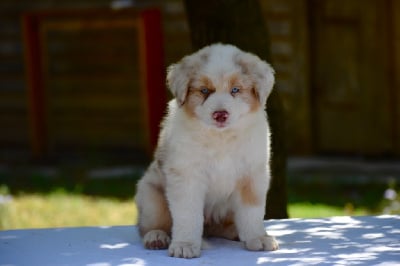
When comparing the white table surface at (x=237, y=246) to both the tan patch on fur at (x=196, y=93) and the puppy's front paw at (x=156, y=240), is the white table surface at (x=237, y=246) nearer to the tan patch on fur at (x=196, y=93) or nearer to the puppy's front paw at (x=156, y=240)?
the puppy's front paw at (x=156, y=240)

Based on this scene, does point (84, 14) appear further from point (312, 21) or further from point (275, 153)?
point (275, 153)

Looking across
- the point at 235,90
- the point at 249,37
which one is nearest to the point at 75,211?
the point at 249,37

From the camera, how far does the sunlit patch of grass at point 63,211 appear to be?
360 inches

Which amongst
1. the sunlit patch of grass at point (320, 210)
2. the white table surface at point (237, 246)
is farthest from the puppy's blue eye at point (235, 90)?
the sunlit patch of grass at point (320, 210)

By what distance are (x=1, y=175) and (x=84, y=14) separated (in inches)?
93.7

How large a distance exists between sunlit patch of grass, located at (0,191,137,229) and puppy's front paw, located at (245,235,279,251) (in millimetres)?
4002

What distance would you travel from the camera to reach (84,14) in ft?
41.1

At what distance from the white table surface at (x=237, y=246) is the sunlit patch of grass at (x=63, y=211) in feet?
10.7

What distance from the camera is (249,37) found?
6.91 metres

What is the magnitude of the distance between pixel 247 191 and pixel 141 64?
7.14 meters

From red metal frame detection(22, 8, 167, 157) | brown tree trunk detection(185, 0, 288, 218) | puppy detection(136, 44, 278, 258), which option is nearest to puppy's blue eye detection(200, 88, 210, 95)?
puppy detection(136, 44, 278, 258)

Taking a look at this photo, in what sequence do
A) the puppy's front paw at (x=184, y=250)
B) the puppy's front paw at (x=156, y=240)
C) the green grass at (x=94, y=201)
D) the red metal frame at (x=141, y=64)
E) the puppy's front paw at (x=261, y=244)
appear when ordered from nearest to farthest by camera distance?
the puppy's front paw at (x=184, y=250)
the puppy's front paw at (x=261, y=244)
the puppy's front paw at (x=156, y=240)
the green grass at (x=94, y=201)
the red metal frame at (x=141, y=64)

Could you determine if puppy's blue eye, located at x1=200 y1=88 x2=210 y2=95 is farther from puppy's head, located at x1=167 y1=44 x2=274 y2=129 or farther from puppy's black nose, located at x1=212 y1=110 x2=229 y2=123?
puppy's black nose, located at x1=212 y1=110 x2=229 y2=123

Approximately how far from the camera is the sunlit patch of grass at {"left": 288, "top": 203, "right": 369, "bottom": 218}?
9273 millimetres
